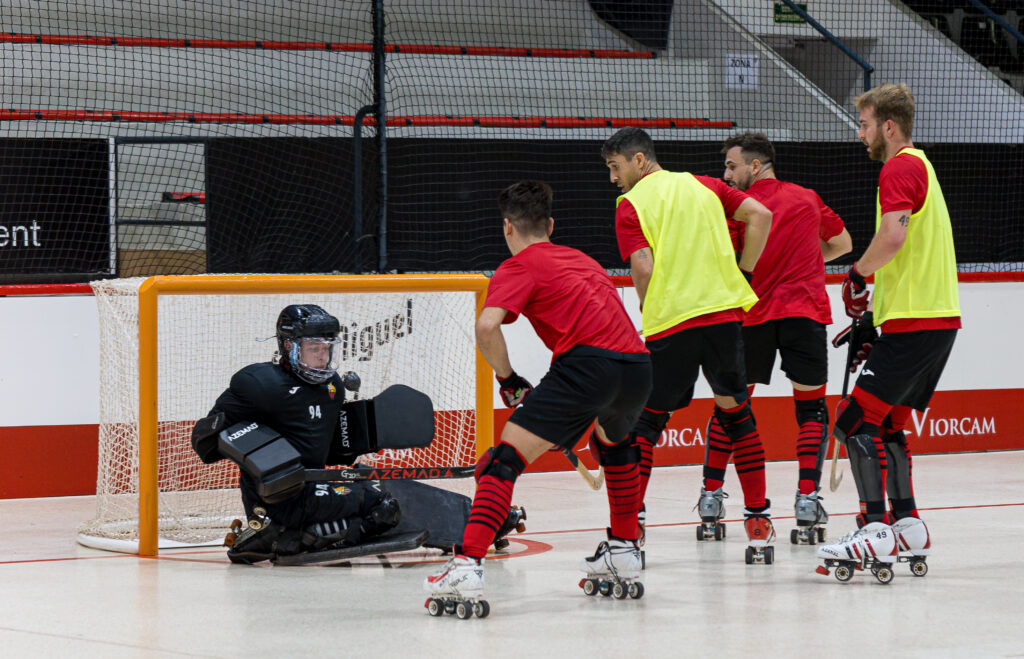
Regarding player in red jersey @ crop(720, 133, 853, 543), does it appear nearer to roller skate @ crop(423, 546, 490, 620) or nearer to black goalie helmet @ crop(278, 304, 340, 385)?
black goalie helmet @ crop(278, 304, 340, 385)

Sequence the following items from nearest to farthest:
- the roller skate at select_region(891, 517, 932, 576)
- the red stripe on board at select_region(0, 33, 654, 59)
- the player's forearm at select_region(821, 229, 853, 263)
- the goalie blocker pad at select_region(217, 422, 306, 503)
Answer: the roller skate at select_region(891, 517, 932, 576)
the goalie blocker pad at select_region(217, 422, 306, 503)
the player's forearm at select_region(821, 229, 853, 263)
the red stripe on board at select_region(0, 33, 654, 59)

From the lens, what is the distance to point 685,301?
4.54 metres

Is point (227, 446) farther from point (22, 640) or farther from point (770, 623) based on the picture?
point (770, 623)

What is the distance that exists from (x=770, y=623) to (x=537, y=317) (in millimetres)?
1071

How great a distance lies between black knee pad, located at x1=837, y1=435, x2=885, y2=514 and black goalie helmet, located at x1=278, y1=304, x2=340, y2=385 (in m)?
1.82

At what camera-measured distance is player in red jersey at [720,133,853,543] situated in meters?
5.20

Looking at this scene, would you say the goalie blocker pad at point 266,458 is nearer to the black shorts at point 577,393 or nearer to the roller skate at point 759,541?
the black shorts at point 577,393

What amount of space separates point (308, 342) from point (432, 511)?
82cm

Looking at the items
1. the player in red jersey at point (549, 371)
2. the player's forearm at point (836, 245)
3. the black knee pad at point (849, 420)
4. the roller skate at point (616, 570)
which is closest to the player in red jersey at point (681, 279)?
the black knee pad at point (849, 420)

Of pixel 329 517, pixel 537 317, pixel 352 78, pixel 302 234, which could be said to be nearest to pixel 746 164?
pixel 537 317

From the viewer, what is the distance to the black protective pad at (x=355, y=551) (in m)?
4.63

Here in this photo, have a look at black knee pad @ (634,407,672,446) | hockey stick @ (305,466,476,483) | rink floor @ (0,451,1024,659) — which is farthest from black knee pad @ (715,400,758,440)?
hockey stick @ (305,466,476,483)

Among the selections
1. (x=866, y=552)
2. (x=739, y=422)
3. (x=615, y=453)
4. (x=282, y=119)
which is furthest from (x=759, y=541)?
(x=282, y=119)

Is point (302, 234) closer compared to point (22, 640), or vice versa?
point (22, 640)
